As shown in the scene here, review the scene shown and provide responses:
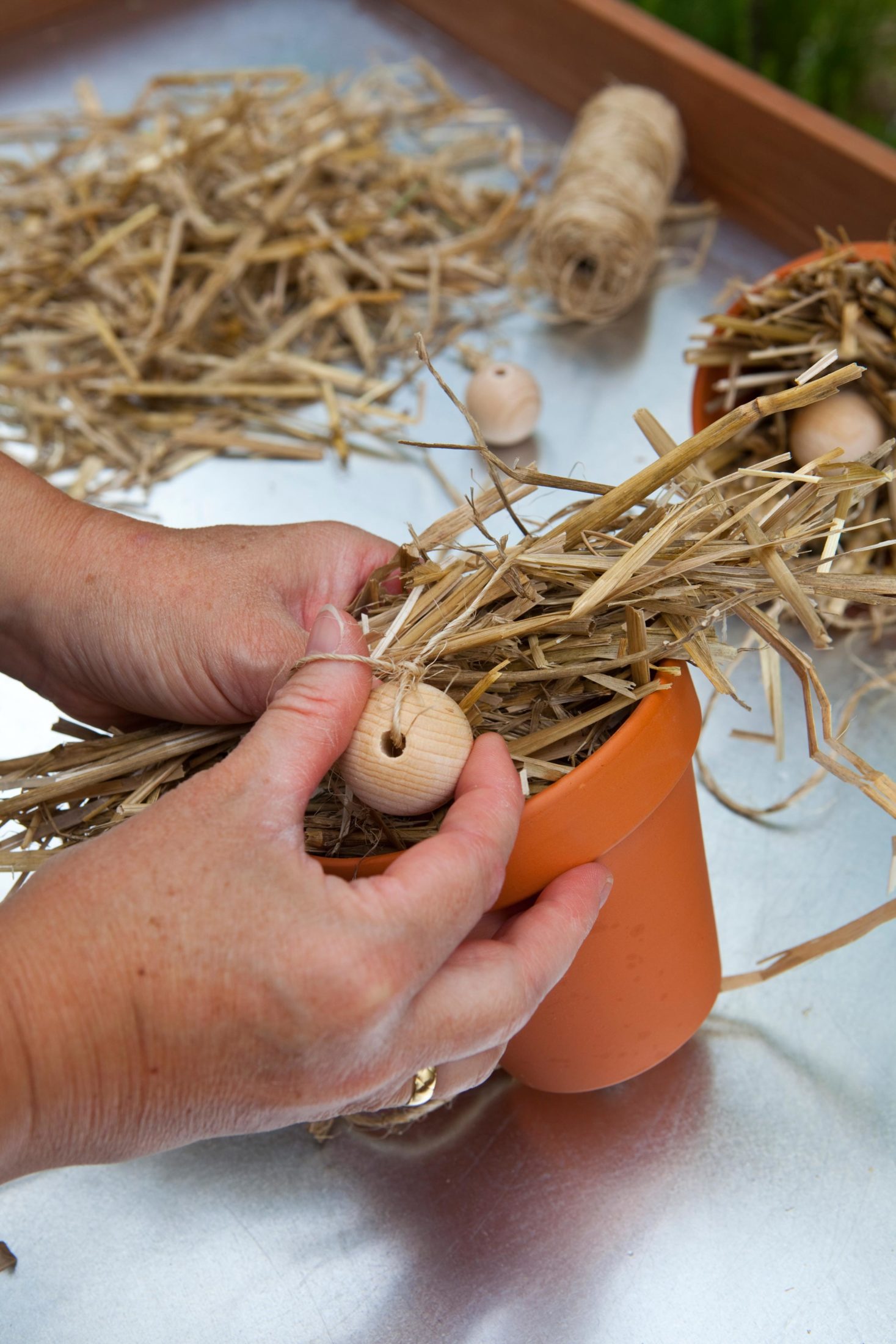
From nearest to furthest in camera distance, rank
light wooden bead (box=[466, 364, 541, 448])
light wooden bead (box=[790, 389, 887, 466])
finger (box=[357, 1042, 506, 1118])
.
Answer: finger (box=[357, 1042, 506, 1118]) → light wooden bead (box=[790, 389, 887, 466]) → light wooden bead (box=[466, 364, 541, 448])

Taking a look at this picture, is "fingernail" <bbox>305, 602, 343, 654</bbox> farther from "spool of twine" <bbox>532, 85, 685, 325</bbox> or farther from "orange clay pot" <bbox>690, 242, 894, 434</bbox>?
"spool of twine" <bbox>532, 85, 685, 325</bbox>

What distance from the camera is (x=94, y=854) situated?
560 mm

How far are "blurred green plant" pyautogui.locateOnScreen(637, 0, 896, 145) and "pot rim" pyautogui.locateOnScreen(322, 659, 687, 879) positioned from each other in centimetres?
155

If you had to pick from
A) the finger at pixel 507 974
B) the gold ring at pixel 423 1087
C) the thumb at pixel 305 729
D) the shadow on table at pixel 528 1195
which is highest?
the thumb at pixel 305 729

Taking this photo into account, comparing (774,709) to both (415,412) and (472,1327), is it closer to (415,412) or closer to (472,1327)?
(472,1327)

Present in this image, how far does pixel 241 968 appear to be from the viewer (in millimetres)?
523

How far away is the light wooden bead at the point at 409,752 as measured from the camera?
610mm

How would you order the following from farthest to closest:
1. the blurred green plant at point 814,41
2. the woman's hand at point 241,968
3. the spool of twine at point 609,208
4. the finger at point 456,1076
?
the blurred green plant at point 814,41 < the spool of twine at point 609,208 < the finger at point 456,1076 < the woman's hand at point 241,968

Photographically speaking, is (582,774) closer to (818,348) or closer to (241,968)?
(241,968)

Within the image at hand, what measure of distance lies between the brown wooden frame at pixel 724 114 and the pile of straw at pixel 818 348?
0.32m

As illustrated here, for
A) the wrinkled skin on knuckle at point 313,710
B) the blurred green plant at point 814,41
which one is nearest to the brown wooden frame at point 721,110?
the blurred green plant at point 814,41

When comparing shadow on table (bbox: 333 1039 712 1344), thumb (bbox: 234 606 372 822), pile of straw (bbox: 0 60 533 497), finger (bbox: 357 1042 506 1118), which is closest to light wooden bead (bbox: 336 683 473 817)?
thumb (bbox: 234 606 372 822)

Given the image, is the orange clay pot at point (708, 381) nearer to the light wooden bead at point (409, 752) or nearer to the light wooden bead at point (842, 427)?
the light wooden bead at point (842, 427)

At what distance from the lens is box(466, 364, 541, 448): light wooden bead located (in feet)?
3.79
